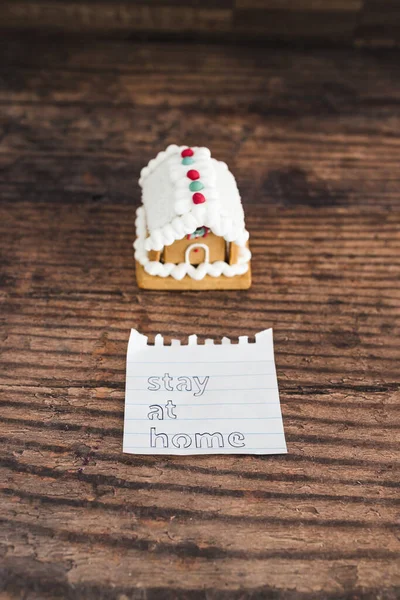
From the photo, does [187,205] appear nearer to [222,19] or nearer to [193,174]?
[193,174]

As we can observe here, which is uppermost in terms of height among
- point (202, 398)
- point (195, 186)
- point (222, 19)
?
point (222, 19)

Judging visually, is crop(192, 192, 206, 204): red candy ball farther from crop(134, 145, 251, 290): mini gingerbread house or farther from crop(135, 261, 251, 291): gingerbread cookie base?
crop(135, 261, 251, 291): gingerbread cookie base

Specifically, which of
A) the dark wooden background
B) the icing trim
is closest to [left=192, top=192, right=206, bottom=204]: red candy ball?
the icing trim

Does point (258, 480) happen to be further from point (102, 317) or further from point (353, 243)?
point (353, 243)

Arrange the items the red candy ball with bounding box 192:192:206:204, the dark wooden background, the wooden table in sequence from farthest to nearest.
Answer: the dark wooden background
the red candy ball with bounding box 192:192:206:204
the wooden table

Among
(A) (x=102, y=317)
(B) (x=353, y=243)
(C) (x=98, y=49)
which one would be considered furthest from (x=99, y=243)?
(C) (x=98, y=49)

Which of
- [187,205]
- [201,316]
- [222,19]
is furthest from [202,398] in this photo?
[222,19]
